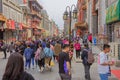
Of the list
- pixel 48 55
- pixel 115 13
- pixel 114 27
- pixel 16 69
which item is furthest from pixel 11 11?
pixel 16 69

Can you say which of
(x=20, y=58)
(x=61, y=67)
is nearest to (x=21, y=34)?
(x=61, y=67)

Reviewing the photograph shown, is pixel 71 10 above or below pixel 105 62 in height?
above

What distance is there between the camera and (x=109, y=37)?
33.5 metres

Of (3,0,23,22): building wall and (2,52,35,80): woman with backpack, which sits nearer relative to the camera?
(2,52,35,80): woman with backpack

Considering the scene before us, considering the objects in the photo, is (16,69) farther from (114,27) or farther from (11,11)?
(11,11)

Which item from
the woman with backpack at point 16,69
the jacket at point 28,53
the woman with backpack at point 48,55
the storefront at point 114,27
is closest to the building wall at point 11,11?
the storefront at point 114,27

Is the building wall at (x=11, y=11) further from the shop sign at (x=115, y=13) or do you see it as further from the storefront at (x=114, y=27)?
the shop sign at (x=115, y=13)

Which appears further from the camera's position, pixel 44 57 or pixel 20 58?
pixel 44 57

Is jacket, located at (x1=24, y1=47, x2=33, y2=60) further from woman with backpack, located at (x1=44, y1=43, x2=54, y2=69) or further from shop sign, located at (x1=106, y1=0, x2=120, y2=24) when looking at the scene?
shop sign, located at (x1=106, y1=0, x2=120, y2=24)

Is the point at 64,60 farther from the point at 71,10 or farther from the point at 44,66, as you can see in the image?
the point at 71,10

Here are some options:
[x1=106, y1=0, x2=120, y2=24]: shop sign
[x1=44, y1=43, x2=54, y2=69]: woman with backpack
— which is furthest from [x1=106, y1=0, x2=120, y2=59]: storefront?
[x1=44, y1=43, x2=54, y2=69]: woman with backpack

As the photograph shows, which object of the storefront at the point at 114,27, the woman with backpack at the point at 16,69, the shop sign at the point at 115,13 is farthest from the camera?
the shop sign at the point at 115,13

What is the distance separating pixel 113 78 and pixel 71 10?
48.7 feet

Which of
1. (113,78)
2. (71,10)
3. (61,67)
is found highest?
(71,10)
